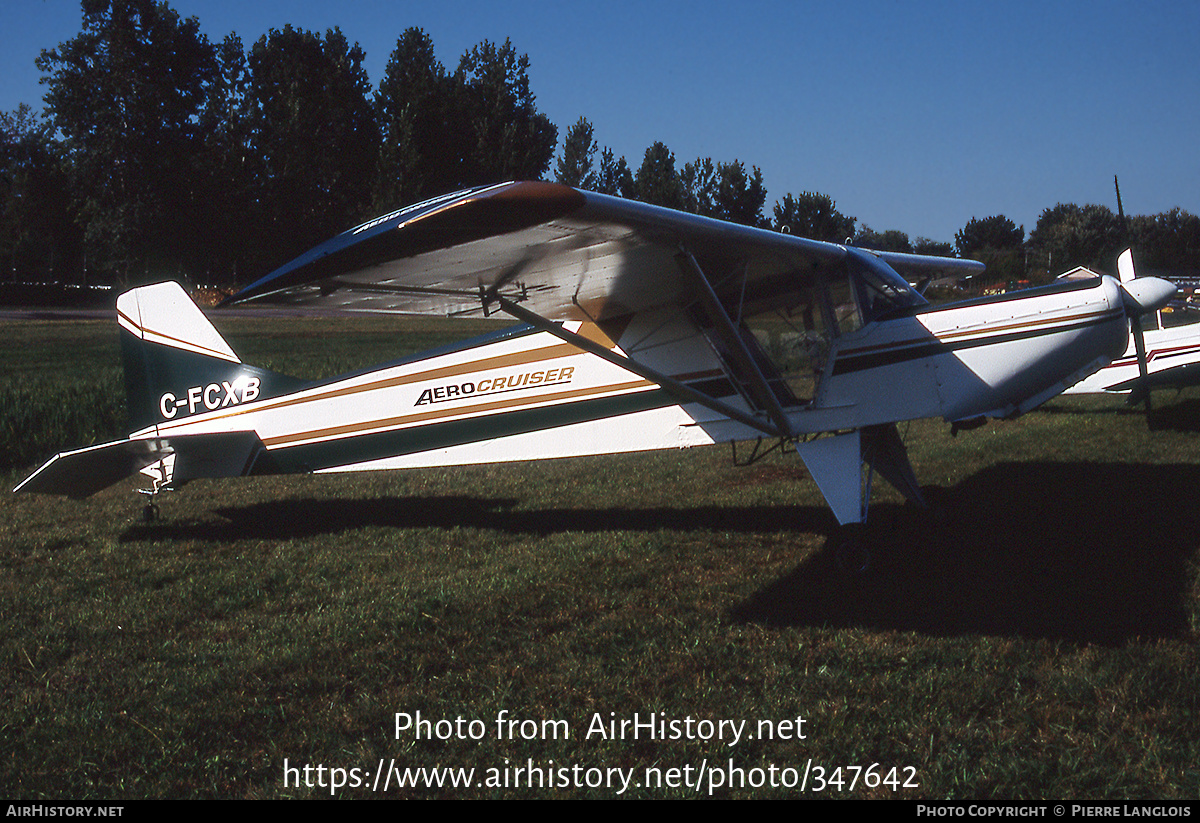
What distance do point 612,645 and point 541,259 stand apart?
7.01ft

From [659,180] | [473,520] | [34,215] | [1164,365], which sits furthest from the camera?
[34,215]

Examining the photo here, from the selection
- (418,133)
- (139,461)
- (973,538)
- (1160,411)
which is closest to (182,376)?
(139,461)

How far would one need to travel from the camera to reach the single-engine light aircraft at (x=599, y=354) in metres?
4.25

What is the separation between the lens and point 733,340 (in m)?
5.09

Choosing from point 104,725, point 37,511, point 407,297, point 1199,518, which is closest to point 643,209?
point 407,297

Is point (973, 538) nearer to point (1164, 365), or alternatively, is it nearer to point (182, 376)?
point (182, 376)

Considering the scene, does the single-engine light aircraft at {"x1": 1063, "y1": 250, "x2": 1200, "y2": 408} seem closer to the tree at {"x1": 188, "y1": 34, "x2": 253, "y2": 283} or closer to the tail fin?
the tail fin

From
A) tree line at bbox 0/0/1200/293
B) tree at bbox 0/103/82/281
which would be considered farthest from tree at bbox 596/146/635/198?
tree at bbox 0/103/82/281

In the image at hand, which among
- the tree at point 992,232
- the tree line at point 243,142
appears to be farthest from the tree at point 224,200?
the tree at point 992,232

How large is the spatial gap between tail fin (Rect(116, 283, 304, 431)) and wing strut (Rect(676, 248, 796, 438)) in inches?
155

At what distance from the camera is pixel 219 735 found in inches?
132

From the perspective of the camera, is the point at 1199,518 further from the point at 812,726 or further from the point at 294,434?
the point at 294,434

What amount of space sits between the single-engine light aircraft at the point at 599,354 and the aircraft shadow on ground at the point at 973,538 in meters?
0.53

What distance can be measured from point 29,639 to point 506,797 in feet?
10.5
